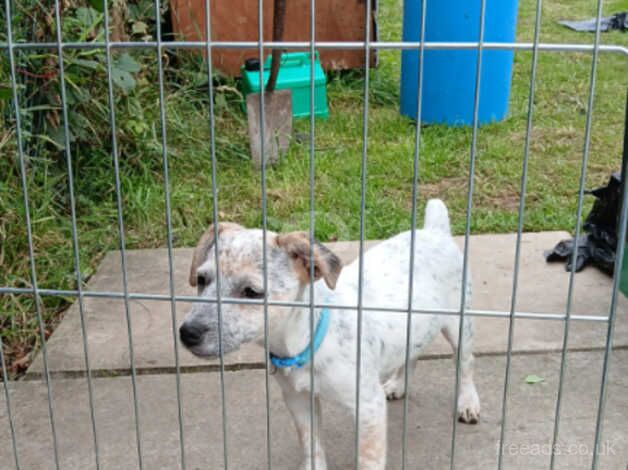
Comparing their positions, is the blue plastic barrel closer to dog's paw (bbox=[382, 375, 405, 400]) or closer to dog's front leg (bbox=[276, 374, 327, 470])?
dog's paw (bbox=[382, 375, 405, 400])

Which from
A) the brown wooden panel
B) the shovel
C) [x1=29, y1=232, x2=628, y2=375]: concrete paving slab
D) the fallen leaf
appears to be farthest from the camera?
the brown wooden panel

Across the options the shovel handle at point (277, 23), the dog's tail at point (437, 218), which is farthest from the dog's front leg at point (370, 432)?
the shovel handle at point (277, 23)

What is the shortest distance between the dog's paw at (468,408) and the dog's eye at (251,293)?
3.56ft

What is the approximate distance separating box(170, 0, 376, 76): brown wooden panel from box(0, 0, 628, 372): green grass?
37 cm

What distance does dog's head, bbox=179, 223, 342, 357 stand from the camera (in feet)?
7.59

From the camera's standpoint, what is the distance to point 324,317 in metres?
2.55

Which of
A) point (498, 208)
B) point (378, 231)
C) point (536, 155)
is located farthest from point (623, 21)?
point (378, 231)

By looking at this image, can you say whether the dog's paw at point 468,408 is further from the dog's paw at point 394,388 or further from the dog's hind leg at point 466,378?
the dog's paw at point 394,388

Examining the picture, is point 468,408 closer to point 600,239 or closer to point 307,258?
point 307,258

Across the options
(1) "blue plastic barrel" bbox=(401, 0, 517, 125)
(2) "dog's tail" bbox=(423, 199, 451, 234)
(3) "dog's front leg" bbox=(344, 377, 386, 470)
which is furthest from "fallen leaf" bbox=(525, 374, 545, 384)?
(1) "blue plastic barrel" bbox=(401, 0, 517, 125)

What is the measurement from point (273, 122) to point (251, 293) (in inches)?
146

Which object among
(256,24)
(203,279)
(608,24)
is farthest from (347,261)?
(608,24)

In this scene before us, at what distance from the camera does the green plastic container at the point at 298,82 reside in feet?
21.5

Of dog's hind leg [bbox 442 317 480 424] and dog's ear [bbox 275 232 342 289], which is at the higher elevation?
dog's ear [bbox 275 232 342 289]
